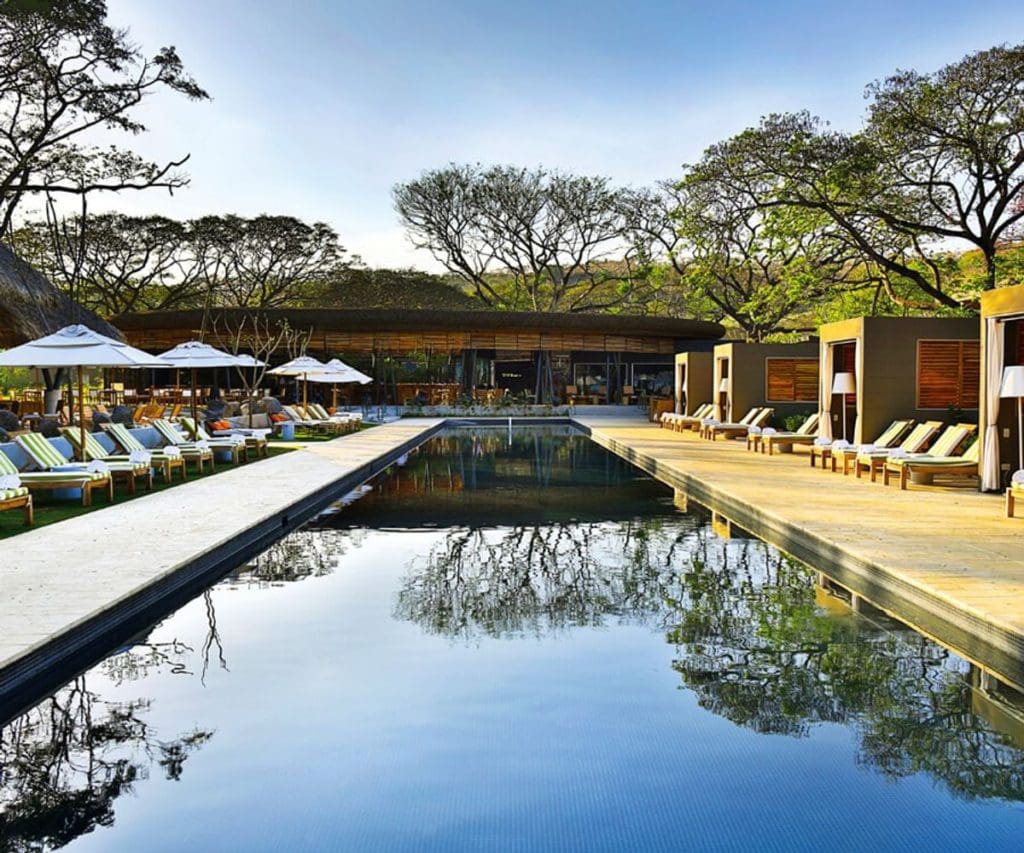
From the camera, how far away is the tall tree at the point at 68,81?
21922 millimetres

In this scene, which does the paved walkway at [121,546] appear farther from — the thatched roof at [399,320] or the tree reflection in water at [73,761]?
the thatched roof at [399,320]

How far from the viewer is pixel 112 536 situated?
320 inches

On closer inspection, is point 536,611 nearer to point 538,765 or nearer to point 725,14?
point 538,765

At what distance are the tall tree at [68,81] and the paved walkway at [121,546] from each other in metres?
14.0

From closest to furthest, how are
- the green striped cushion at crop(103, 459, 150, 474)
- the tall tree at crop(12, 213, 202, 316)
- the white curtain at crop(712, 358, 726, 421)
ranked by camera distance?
the green striped cushion at crop(103, 459, 150, 474)
the white curtain at crop(712, 358, 726, 421)
the tall tree at crop(12, 213, 202, 316)

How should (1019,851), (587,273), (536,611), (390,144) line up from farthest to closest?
1. (587,273)
2. (390,144)
3. (536,611)
4. (1019,851)

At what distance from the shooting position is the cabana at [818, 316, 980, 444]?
602 inches

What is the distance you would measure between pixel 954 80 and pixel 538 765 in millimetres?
16641

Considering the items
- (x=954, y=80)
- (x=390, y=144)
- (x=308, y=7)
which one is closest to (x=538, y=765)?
(x=954, y=80)

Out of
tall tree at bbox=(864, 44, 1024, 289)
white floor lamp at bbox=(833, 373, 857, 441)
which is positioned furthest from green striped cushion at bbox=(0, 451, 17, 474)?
tall tree at bbox=(864, 44, 1024, 289)

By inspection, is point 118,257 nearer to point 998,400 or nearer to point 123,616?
point 998,400

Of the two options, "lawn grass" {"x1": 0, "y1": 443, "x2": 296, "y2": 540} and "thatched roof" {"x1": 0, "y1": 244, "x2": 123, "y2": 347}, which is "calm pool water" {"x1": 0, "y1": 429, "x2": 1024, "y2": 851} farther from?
"thatched roof" {"x1": 0, "y1": 244, "x2": 123, "y2": 347}

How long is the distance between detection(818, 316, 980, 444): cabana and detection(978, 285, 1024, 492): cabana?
3.89 m

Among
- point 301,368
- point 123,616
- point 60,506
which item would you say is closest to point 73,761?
point 123,616
